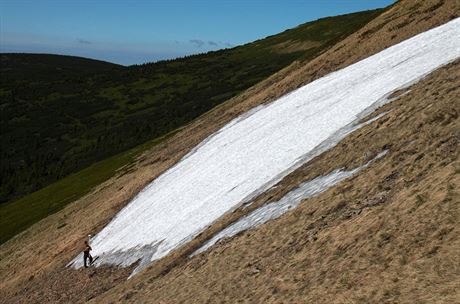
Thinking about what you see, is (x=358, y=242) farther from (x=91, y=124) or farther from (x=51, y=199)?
(x=91, y=124)

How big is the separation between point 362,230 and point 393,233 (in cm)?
134

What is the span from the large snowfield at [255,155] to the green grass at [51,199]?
32.2 metres

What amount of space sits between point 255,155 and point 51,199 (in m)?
56.7

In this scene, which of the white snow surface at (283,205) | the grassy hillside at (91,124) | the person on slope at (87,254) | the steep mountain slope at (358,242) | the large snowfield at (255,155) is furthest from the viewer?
the grassy hillside at (91,124)

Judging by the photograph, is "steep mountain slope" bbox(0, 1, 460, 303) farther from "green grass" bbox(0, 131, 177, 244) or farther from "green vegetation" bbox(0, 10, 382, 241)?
"green vegetation" bbox(0, 10, 382, 241)

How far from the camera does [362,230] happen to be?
1523 centimetres

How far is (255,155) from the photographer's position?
3516 centimetres

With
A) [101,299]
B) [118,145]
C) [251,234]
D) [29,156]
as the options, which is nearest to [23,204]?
[118,145]

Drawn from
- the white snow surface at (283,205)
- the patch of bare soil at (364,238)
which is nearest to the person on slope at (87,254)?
the patch of bare soil at (364,238)

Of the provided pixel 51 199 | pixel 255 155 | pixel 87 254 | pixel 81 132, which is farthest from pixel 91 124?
pixel 255 155

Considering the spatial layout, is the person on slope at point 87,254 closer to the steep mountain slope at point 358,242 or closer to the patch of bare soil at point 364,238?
the steep mountain slope at point 358,242

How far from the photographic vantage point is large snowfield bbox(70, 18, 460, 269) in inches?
1160

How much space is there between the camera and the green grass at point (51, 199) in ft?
235

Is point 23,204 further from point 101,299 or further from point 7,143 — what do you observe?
point 7,143
